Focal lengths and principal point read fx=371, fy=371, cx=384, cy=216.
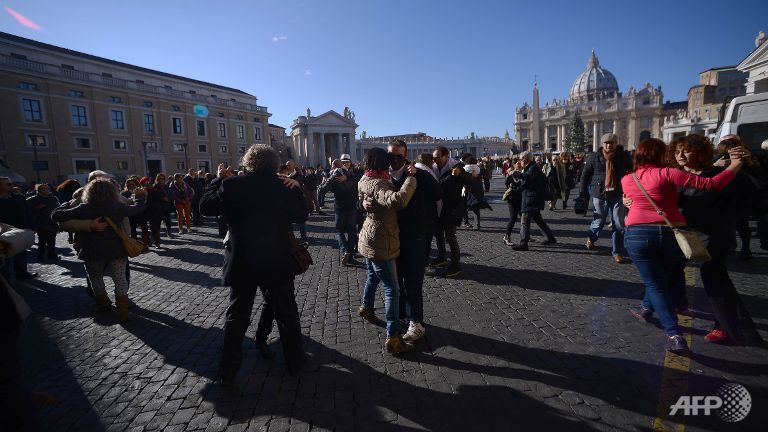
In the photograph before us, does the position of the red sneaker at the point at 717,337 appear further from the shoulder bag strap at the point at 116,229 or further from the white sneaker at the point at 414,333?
the shoulder bag strap at the point at 116,229

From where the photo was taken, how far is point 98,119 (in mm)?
39812

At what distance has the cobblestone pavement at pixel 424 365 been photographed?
8.46ft

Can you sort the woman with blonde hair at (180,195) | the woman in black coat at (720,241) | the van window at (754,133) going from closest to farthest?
the woman in black coat at (720,241)
the van window at (754,133)
the woman with blonde hair at (180,195)

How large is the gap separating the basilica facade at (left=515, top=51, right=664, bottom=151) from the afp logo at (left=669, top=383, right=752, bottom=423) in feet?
327

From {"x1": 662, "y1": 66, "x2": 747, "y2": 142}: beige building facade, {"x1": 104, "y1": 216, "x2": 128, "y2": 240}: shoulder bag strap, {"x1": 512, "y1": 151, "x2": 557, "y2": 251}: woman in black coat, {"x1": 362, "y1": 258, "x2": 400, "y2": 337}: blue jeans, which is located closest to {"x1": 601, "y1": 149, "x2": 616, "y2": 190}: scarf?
{"x1": 512, "y1": 151, "x2": 557, "y2": 251}: woman in black coat

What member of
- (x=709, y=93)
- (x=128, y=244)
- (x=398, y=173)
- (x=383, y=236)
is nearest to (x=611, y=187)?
(x=398, y=173)

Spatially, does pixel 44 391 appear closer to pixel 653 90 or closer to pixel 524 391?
pixel 524 391

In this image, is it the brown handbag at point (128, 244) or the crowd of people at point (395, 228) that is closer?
the crowd of people at point (395, 228)

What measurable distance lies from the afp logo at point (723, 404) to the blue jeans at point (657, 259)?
56 centimetres

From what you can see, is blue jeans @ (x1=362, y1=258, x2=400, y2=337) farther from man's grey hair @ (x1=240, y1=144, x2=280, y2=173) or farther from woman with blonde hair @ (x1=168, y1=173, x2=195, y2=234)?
woman with blonde hair @ (x1=168, y1=173, x2=195, y2=234)

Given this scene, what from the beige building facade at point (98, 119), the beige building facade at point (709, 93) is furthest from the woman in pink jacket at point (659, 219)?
the beige building facade at point (709, 93)

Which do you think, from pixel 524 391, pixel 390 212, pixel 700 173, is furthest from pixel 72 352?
pixel 700 173

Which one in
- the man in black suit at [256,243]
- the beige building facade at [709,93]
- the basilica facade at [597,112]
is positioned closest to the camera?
the man in black suit at [256,243]

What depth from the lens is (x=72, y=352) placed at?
3.75m
